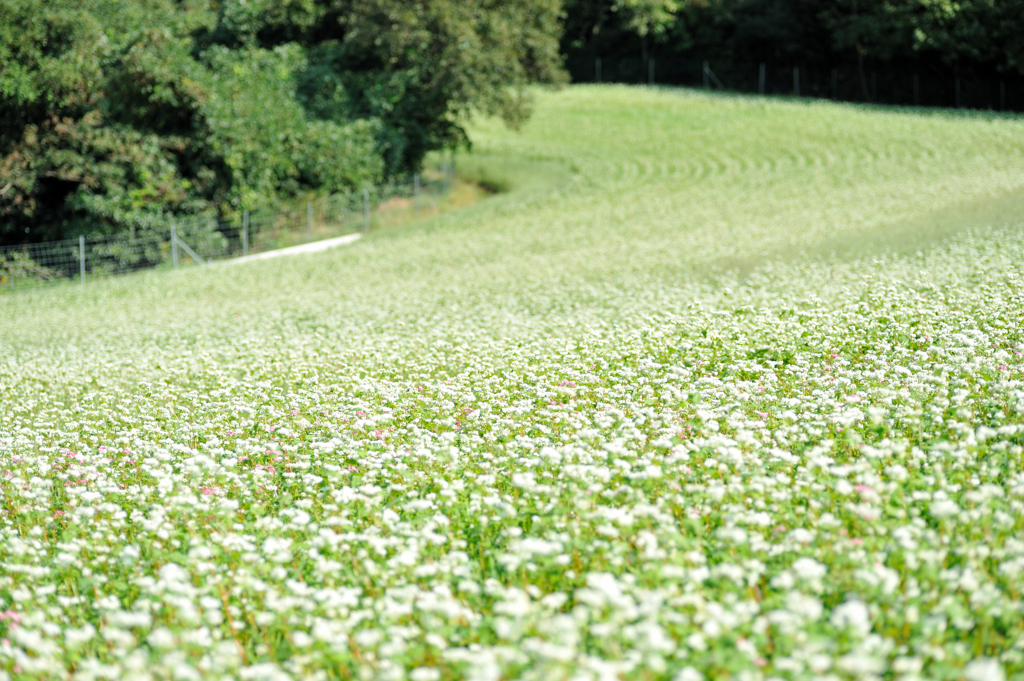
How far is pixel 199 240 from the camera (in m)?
29.7

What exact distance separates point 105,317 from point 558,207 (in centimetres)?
1499

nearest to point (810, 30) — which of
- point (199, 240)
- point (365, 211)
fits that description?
point (365, 211)

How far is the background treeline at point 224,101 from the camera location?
95.2ft

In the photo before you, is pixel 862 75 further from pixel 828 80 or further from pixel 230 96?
pixel 230 96

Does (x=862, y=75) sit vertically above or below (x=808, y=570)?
above

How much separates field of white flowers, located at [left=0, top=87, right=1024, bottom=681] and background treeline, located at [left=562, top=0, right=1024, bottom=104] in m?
37.9

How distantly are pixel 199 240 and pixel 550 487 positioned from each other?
88.0 ft

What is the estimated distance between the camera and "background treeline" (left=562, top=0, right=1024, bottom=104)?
47844 millimetres

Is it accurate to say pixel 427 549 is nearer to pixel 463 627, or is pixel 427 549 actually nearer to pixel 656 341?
pixel 463 627

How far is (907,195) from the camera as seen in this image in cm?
2470

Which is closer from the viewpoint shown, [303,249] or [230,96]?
[303,249]

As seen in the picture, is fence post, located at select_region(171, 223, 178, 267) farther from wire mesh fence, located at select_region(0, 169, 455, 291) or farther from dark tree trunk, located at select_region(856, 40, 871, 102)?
dark tree trunk, located at select_region(856, 40, 871, 102)

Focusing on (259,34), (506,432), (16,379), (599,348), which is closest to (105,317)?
(16,379)

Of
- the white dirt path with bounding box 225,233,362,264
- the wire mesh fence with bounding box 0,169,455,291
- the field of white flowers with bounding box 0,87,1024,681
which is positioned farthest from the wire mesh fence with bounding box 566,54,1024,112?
the field of white flowers with bounding box 0,87,1024,681
